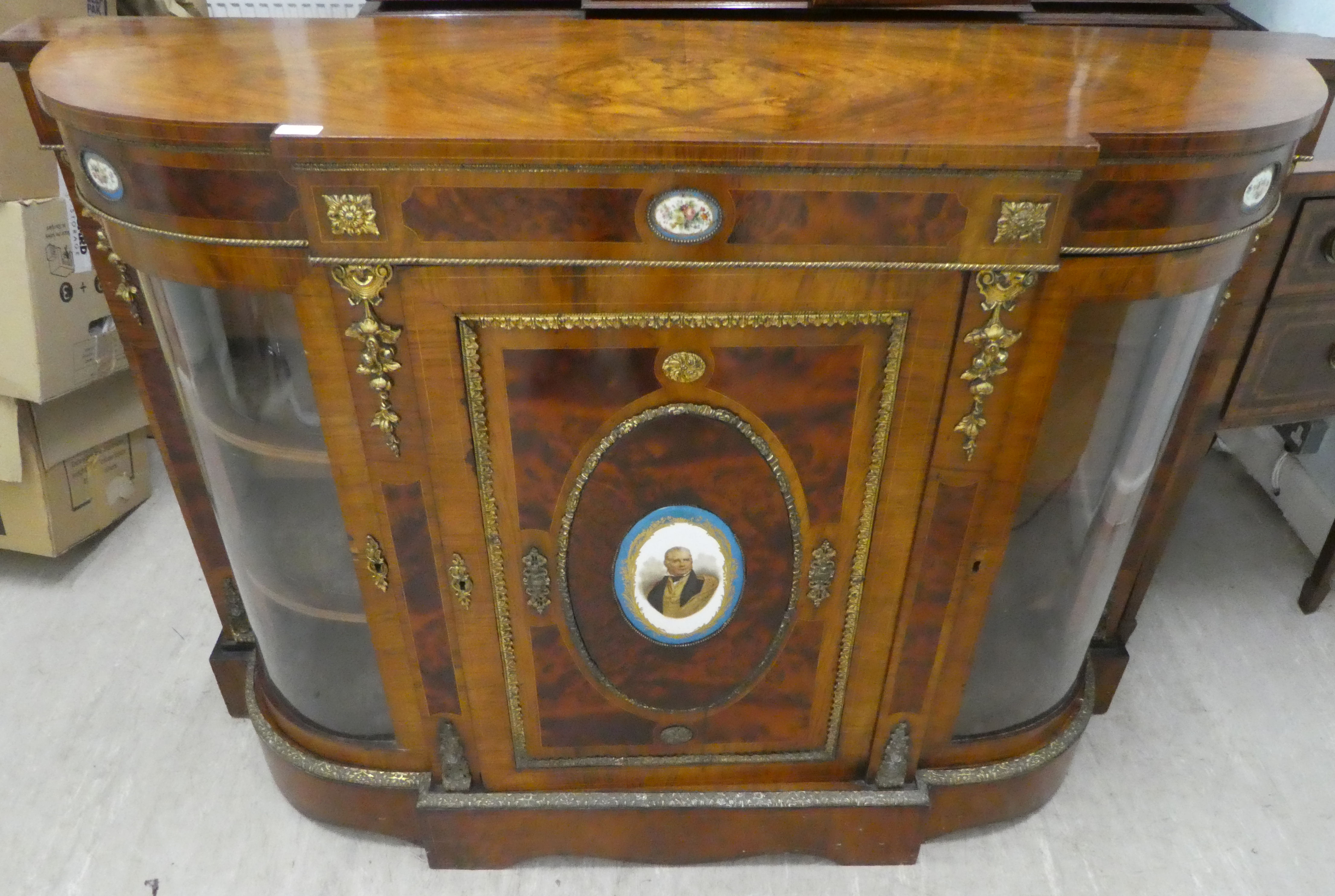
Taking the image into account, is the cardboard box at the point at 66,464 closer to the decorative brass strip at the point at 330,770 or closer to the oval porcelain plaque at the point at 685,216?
the decorative brass strip at the point at 330,770

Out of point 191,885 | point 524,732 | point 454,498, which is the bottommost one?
point 191,885

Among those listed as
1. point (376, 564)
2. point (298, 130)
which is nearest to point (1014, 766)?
point (376, 564)

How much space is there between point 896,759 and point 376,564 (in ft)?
2.19

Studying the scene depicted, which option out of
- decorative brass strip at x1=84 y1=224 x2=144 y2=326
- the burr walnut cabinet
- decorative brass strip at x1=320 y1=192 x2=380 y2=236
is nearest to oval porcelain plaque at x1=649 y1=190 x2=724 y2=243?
the burr walnut cabinet

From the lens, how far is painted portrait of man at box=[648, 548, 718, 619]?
1.01 metres

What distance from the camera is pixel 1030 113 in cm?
83

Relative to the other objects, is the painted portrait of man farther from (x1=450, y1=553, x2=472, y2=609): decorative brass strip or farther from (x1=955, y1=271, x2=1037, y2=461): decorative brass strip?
(x1=955, y1=271, x2=1037, y2=461): decorative brass strip

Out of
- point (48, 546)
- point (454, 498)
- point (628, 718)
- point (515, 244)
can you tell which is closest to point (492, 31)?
point (515, 244)

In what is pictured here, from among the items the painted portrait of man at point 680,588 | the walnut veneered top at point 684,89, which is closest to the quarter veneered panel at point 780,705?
the painted portrait of man at point 680,588

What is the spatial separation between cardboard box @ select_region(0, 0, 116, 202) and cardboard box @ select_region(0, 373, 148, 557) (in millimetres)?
345

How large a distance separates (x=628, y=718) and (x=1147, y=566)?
2.55 feet

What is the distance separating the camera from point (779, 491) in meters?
0.98

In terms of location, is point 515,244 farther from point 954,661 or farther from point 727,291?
point 954,661

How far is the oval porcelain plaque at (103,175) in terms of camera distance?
82 cm
